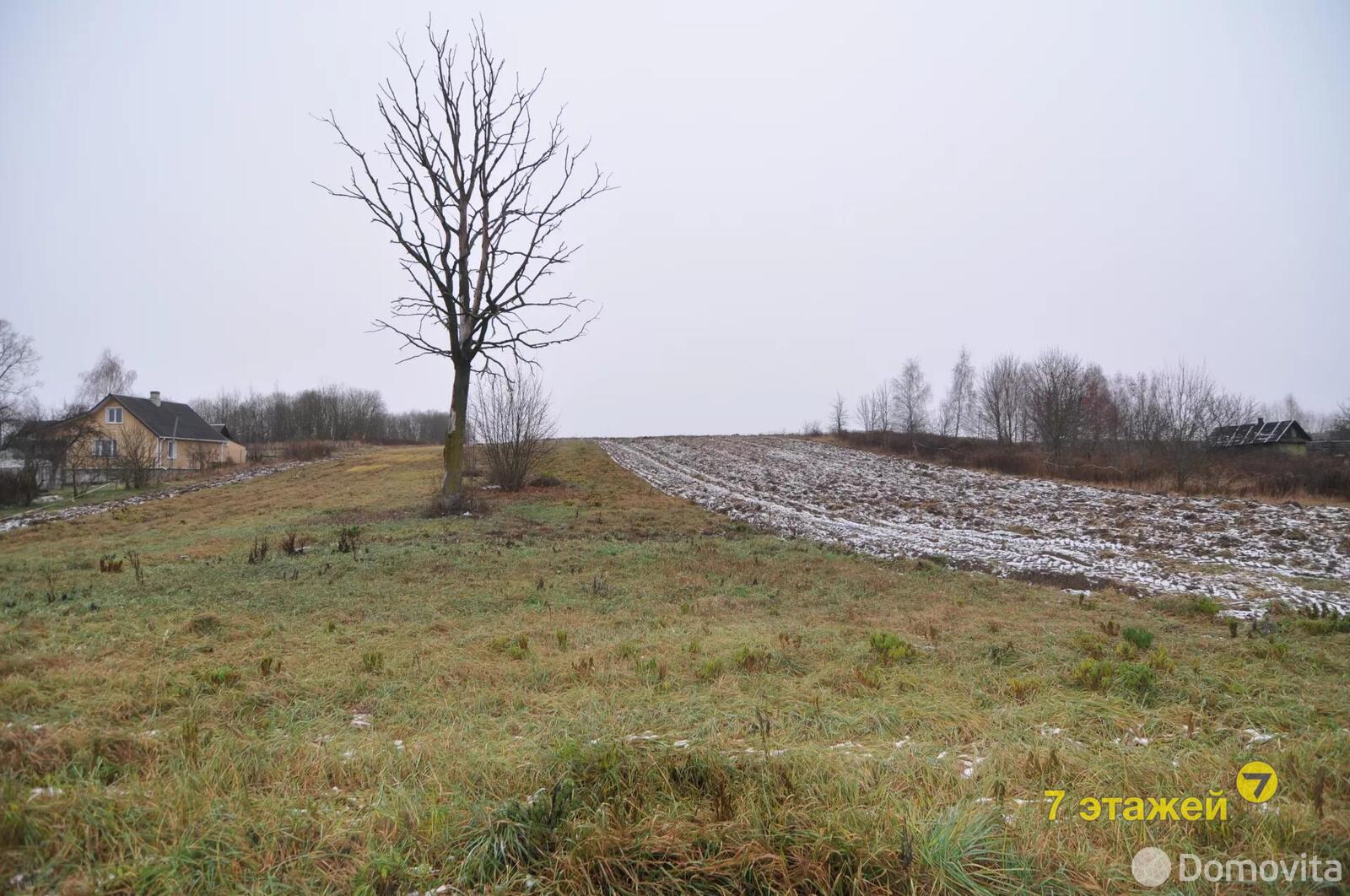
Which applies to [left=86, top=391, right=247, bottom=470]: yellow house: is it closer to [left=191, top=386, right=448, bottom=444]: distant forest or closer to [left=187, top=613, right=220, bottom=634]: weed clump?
[left=191, top=386, right=448, bottom=444]: distant forest

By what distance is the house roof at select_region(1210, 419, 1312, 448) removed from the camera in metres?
43.1

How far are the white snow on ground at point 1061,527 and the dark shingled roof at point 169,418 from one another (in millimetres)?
44987

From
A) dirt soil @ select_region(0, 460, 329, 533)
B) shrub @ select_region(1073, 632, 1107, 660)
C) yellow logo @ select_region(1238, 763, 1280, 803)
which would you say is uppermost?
yellow logo @ select_region(1238, 763, 1280, 803)

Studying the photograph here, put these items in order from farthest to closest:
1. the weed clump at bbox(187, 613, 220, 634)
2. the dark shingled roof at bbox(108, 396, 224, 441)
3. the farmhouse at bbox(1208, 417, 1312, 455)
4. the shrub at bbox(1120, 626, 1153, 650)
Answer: the dark shingled roof at bbox(108, 396, 224, 441), the farmhouse at bbox(1208, 417, 1312, 455), the weed clump at bbox(187, 613, 220, 634), the shrub at bbox(1120, 626, 1153, 650)

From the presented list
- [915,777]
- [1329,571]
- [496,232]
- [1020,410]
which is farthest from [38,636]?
[1020,410]

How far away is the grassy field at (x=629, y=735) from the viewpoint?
7.79 ft

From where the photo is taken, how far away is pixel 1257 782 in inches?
116

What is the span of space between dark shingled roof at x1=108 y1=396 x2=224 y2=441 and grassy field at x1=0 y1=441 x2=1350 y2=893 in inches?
2134

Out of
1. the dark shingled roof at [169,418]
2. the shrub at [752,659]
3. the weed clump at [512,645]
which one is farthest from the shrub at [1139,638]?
the dark shingled roof at [169,418]

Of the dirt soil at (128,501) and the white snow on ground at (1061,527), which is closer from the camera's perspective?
the white snow on ground at (1061,527)

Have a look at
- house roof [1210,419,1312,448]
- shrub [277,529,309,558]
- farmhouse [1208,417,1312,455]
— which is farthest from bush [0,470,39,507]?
house roof [1210,419,1312,448]

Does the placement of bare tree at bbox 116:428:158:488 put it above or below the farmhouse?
below

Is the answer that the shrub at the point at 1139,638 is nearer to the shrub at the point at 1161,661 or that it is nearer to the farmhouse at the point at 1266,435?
the shrub at the point at 1161,661

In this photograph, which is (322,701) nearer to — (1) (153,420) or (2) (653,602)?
(2) (653,602)
